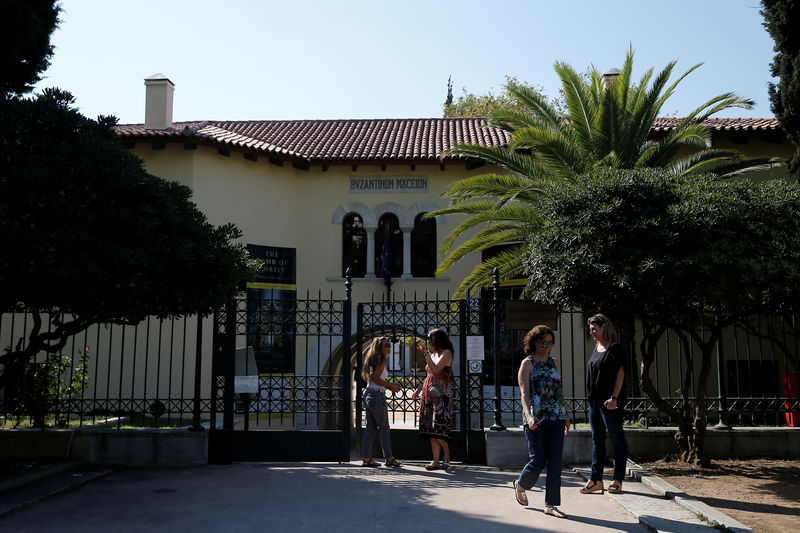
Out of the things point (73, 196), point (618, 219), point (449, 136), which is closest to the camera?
point (73, 196)

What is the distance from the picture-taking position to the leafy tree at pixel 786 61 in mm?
12156

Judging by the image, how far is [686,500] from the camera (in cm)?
647

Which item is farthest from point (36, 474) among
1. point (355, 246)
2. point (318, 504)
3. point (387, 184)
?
point (387, 184)

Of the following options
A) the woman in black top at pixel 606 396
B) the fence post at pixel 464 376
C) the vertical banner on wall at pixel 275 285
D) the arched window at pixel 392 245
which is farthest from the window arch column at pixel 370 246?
the woman in black top at pixel 606 396

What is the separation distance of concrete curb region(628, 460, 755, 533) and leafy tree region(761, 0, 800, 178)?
7985mm

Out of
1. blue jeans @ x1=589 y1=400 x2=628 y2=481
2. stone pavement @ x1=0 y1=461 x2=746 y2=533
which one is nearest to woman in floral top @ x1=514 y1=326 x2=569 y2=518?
stone pavement @ x1=0 y1=461 x2=746 y2=533

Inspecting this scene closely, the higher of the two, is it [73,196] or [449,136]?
[449,136]

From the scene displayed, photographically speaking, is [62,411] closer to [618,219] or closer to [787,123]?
[618,219]

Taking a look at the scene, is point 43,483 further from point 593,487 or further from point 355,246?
point 355,246

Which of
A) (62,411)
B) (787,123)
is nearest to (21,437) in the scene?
(62,411)

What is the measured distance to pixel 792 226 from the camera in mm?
7520

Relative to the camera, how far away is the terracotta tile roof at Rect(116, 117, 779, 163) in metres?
16.5

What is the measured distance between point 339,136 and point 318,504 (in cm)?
1549

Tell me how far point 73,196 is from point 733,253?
6.74 metres
